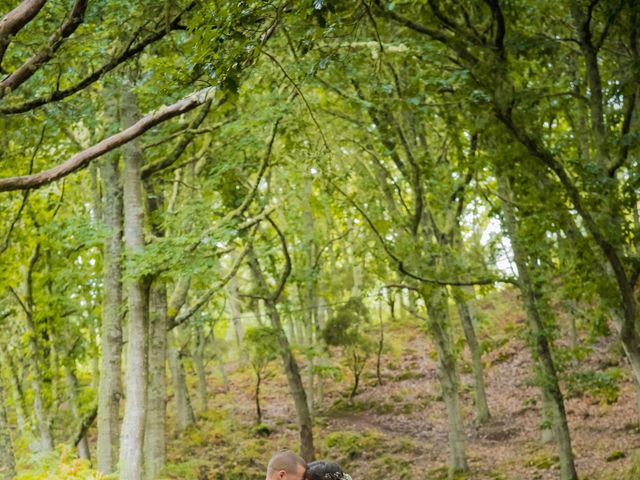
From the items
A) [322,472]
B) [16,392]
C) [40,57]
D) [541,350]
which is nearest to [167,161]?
[40,57]

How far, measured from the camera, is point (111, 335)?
1212 centimetres

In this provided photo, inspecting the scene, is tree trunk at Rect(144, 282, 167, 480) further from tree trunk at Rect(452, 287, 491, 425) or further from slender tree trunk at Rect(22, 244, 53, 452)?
tree trunk at Rect(452, 287, 491, 425)

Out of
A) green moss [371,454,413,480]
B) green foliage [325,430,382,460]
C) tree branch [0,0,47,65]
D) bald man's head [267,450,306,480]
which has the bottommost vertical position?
green moss [371,454,413,480]

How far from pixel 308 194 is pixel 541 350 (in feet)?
20.7

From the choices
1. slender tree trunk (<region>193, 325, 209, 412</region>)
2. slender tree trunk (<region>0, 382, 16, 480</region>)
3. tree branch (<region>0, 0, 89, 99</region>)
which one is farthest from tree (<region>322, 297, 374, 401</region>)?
tree branch (<region>0, 0, 89, 99</region>)

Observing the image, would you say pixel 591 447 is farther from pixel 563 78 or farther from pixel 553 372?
pixel 563 78

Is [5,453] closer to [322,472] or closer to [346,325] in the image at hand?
[322,472]

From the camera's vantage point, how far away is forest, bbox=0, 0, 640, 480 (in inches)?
319

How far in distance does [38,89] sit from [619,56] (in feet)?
33.2

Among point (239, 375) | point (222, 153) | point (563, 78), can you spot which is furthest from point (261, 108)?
point (239, 375)

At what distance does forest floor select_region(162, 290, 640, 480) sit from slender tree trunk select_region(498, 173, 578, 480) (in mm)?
732

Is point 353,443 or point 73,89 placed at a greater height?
point 73,89

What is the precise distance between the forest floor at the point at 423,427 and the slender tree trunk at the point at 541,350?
0.73 m

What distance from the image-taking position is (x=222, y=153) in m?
14.6
